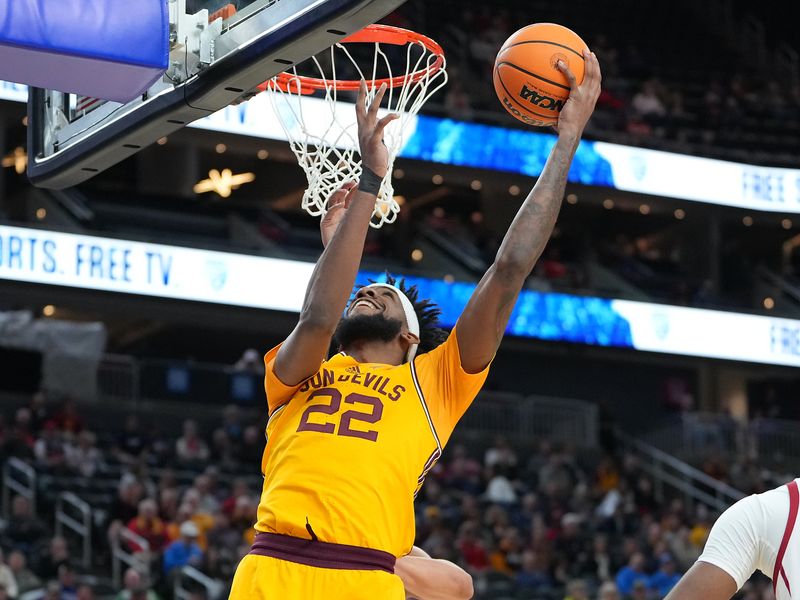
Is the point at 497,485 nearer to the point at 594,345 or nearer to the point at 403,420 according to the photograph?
the point at 594,345

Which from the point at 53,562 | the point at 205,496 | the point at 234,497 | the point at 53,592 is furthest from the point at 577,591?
the point at 53,592

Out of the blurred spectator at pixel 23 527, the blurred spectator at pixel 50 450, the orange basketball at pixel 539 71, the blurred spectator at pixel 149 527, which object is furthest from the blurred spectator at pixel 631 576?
the orange basketball at pixel 539 71

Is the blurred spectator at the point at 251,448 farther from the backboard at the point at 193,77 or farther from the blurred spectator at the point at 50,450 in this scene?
the backboard at the point at 193,77

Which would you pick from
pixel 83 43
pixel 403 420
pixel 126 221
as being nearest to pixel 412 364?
pixel 403 420

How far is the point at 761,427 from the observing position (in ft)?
85.3

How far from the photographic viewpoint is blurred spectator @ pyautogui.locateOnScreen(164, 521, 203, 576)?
14312mm

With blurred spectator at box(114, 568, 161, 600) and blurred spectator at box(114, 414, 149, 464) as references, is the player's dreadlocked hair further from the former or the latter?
blurred spectator at box(114, 414, 149, 464)

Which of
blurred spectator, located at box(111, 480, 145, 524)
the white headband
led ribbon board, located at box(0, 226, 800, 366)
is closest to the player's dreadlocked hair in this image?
the white headband

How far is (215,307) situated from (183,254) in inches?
36.6

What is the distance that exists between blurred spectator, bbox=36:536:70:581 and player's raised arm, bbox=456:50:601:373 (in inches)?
394

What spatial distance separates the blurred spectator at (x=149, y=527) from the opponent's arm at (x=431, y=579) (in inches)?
413

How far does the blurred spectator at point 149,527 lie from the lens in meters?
14.9

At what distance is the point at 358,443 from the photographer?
4480 mm

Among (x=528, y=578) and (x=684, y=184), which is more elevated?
(x=684, y=184)
